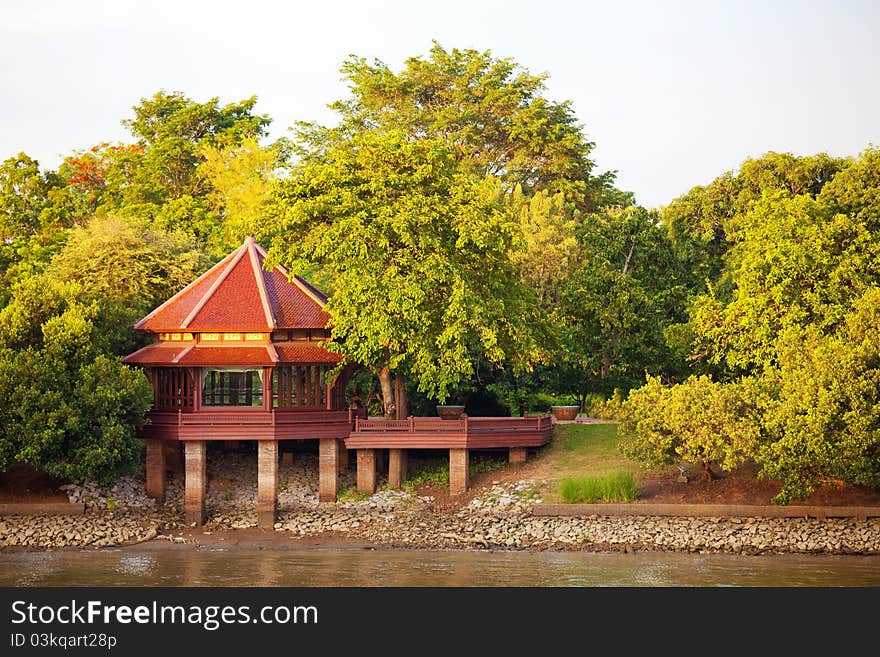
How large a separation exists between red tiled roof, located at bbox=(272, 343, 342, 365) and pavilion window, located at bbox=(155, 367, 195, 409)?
9.30 ft

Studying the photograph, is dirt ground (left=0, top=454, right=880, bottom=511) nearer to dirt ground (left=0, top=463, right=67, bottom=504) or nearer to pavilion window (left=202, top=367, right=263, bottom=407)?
dirt ground (left=0, top=463, right=67, bottom=504)

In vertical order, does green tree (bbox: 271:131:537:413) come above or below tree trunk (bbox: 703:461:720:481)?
above

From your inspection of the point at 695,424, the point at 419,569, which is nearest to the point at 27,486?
the point at 419,569

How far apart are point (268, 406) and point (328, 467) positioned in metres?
2.55

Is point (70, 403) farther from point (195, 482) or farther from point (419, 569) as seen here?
point (419, 569)

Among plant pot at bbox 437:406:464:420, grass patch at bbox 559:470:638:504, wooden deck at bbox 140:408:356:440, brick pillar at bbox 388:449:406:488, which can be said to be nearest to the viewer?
grass patch at bbox 559:470:638:504

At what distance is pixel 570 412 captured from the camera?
48.7 m

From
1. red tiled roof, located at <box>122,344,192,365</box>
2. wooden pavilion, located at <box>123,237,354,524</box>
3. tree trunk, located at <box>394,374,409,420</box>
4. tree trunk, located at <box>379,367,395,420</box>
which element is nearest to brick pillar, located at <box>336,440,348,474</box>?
wooden pavilion, located at <box>123,237,354,524</box>

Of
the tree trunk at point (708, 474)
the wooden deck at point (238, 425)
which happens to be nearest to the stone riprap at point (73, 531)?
the wooden deck at point (238, 425)

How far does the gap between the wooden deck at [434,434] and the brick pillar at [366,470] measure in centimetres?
42

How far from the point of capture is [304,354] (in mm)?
43906

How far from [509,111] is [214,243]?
16380 mm

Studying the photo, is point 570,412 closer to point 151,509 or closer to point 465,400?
point 465,400

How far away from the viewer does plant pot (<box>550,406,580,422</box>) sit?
48625mm
